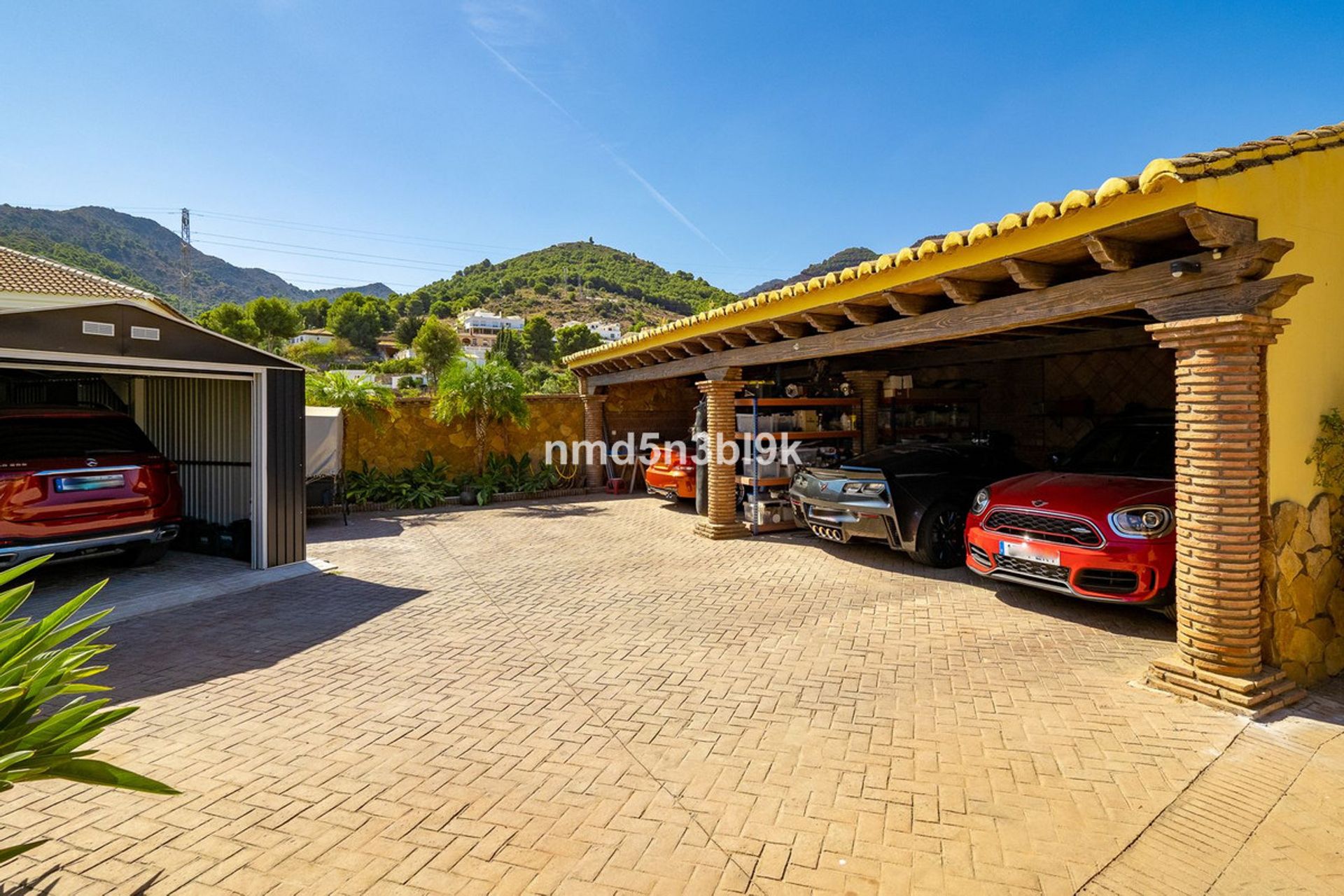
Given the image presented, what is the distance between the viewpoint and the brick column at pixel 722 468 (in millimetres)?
9352

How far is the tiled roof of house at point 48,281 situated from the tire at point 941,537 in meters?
11.6

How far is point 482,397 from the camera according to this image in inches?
505

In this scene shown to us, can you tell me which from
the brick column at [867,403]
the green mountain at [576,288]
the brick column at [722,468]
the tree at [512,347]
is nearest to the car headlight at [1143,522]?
A: the brick column at [722,468]

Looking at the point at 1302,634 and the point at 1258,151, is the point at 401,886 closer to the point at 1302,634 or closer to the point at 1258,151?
the point at 1302,634

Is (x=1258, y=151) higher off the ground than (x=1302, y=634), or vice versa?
(x=1258, y=151)

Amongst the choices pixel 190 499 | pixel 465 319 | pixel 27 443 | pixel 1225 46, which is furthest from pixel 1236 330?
pixel 465 319

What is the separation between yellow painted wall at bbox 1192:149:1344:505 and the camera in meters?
3.89

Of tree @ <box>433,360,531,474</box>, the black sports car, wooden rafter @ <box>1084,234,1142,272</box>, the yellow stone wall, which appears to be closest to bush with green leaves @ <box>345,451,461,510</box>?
the yellow stone wall

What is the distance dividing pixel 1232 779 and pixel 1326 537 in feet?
7.61

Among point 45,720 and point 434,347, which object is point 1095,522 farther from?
point 434,347

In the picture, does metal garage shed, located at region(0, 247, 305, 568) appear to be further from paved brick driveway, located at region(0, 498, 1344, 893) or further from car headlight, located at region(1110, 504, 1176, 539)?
car headlight, located at region(1110, 504, 1176, 539)

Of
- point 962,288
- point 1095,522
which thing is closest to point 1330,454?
point 1095,522

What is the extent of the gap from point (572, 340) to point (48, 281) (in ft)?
157

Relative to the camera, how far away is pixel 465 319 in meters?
78.4
